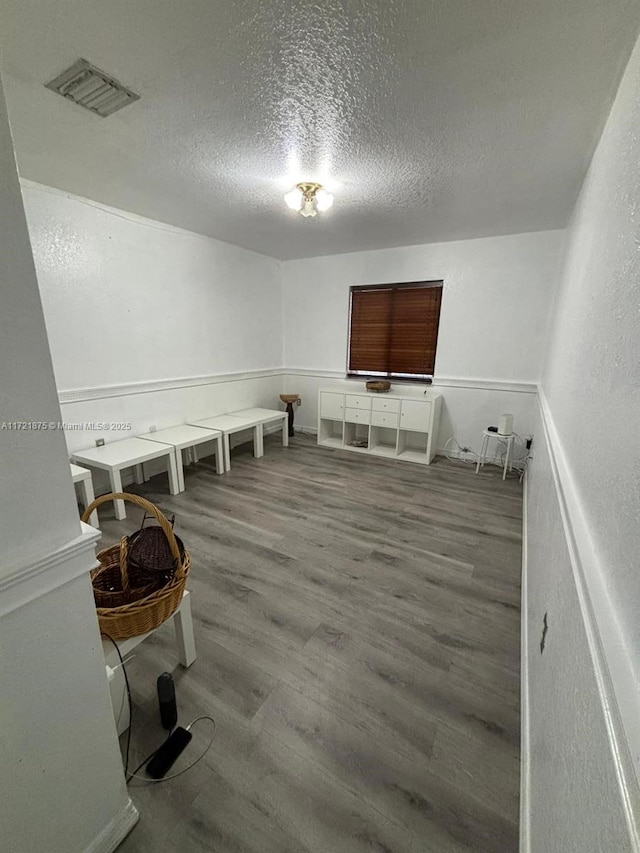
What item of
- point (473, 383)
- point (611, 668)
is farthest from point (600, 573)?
point (473, 383)

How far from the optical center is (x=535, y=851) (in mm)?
829

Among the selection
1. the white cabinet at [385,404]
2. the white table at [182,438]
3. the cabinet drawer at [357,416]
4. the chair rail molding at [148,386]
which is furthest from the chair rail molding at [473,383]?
the white table at [182,438]

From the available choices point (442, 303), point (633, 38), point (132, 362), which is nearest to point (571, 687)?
point (633, 38)

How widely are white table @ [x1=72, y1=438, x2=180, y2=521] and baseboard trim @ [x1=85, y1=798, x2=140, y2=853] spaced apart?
204 centimetres

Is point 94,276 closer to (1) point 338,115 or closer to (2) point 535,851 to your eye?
(1) point 338,115

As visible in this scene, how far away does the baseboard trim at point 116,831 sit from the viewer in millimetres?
925

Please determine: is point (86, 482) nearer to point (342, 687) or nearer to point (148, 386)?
point (148, 386)

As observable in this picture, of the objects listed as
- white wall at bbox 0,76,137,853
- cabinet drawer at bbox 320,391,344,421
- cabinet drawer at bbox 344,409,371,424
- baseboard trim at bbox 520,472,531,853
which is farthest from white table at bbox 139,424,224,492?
baseboard trim at bbox 520,472,531,853

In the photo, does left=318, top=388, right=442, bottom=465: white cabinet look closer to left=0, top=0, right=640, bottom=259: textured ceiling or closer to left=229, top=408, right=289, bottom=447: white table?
left=229, top=408, right=289, bottom=447: white table

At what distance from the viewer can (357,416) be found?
4.30m

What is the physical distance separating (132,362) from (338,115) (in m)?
2.63

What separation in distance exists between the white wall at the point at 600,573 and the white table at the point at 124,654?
1.20 m

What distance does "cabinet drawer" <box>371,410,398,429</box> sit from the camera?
4066 millimetres

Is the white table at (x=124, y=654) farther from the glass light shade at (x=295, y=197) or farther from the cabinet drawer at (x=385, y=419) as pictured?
the cabinet drawer at (x=385, y=419)
